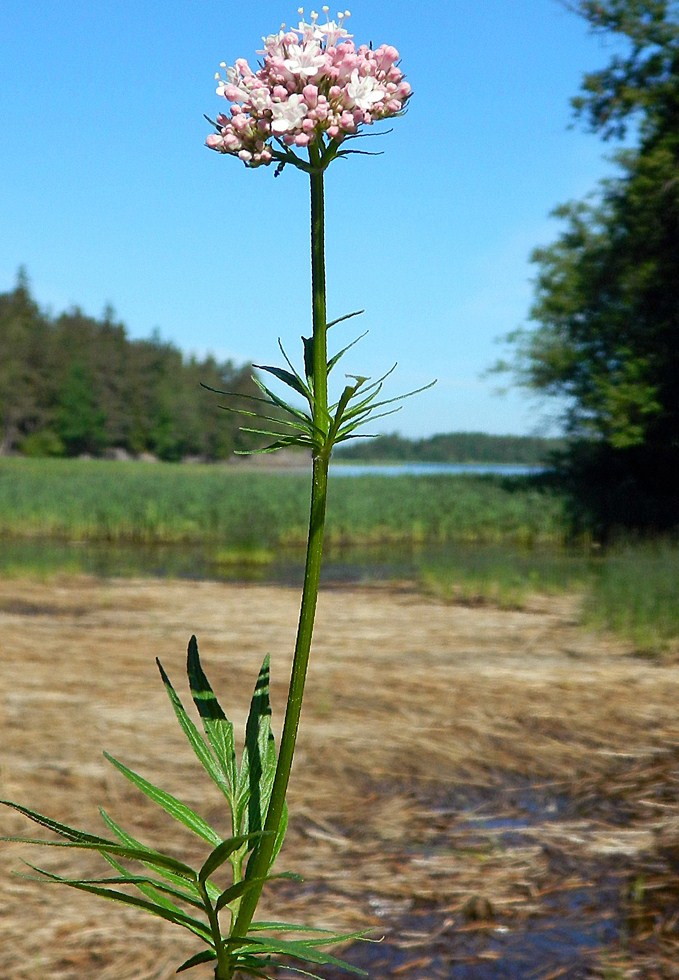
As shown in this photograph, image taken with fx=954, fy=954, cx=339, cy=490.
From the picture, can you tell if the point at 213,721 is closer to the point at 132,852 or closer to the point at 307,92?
the point at 132,852

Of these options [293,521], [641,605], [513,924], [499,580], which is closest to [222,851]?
[513,924]

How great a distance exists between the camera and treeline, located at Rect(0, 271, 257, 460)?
68.8 meters

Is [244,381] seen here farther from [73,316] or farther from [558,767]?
[558,767]

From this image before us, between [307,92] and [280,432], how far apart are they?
435 mm

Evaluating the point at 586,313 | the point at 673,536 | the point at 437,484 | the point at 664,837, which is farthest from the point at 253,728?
the point at 437,484

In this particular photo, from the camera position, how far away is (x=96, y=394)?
241 ft

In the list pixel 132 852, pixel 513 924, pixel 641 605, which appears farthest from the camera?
pixel 641 605

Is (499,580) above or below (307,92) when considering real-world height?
below

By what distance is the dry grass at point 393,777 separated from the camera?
2.98 m

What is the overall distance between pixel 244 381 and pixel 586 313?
61138mm

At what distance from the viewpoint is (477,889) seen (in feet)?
10.5

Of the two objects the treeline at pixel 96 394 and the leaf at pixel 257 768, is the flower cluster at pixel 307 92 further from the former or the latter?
the treeline at pixel 96 394

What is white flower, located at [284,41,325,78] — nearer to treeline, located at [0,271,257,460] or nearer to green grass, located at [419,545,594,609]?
green grass, located at [419,545,594,609]

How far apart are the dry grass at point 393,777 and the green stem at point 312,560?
1800mm
